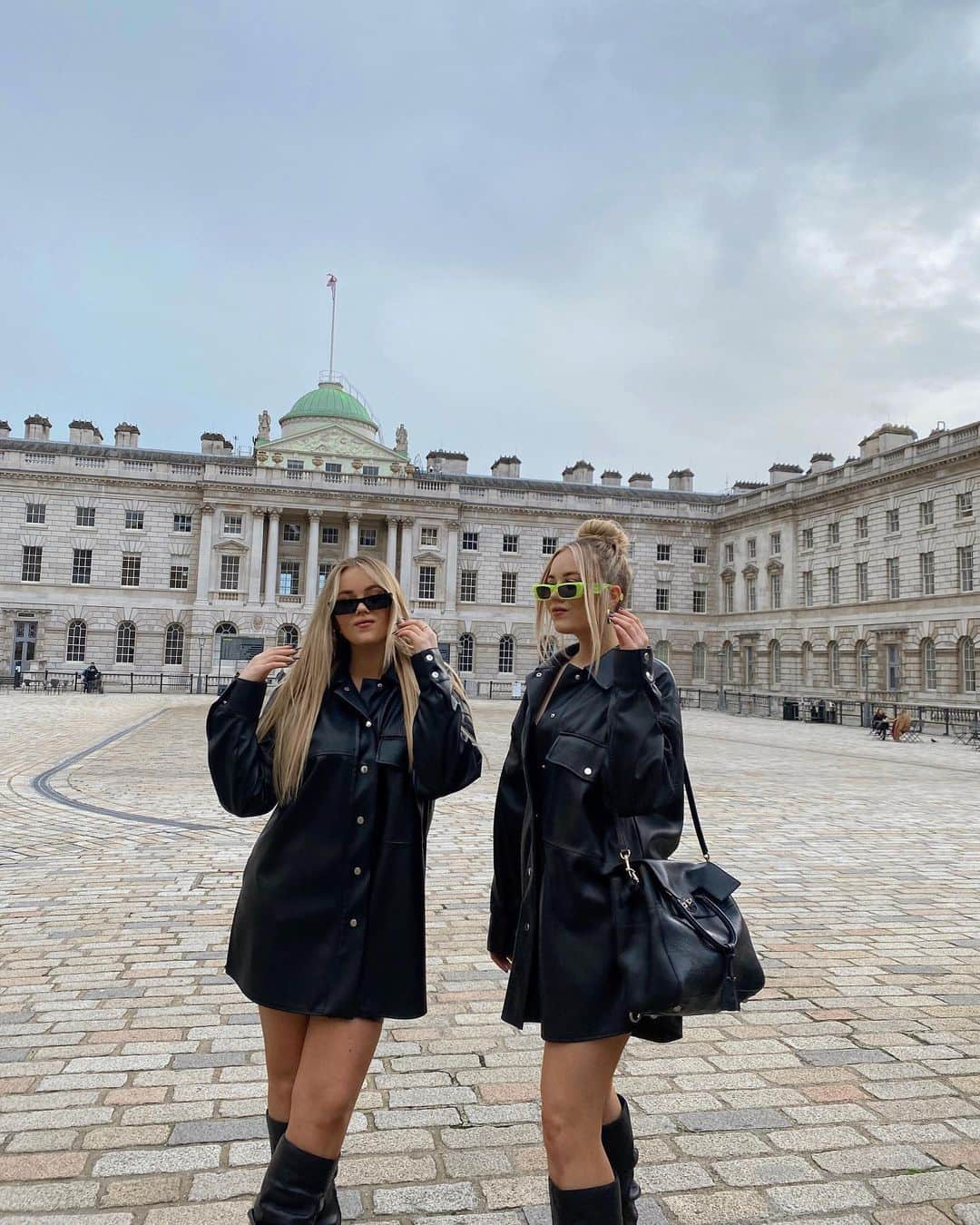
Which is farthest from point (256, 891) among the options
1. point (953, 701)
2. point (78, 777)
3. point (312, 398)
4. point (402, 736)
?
point (312, 398)

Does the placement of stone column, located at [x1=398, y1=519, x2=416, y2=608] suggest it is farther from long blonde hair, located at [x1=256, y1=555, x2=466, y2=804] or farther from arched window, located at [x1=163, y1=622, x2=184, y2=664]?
long blonde hair, located at [x1=256, y1=555, x2=466, y2=804]

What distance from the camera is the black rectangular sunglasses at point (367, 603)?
2.90 metres

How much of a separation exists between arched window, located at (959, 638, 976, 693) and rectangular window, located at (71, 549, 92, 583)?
1756 inches

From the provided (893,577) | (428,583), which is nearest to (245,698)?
(893,577)

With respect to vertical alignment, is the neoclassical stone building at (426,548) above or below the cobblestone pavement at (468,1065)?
above

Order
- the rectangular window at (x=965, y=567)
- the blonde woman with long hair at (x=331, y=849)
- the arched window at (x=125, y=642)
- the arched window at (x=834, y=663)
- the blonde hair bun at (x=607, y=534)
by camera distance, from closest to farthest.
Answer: the blonde woman with long hair at (x=331, y=849) < the blonde hair bun at (x=607, y=534) < the rectangular window at (x=965, y=567) < the arched window at (x=834, y=663) < the arched window at (x=125, y=642)

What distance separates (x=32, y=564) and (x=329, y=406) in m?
21.1

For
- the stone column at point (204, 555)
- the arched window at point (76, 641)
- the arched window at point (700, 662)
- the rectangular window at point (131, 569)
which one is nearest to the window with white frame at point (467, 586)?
the arched window at point (700, 662)

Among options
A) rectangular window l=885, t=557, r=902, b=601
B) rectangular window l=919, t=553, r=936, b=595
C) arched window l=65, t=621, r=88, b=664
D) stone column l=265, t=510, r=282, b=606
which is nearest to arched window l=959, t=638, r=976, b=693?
rectangular window l=919, t=553, r=936, b=595

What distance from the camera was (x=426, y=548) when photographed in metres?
55.4

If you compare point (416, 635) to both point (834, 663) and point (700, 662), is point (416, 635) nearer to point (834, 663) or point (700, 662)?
point (834, 663)

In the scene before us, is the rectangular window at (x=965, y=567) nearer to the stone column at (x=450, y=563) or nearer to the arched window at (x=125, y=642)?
the stone column at (x=450, y=563)

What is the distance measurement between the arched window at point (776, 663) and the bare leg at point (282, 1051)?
159ft

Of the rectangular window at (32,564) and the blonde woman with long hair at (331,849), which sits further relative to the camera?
the rectangular window at (32,564)
